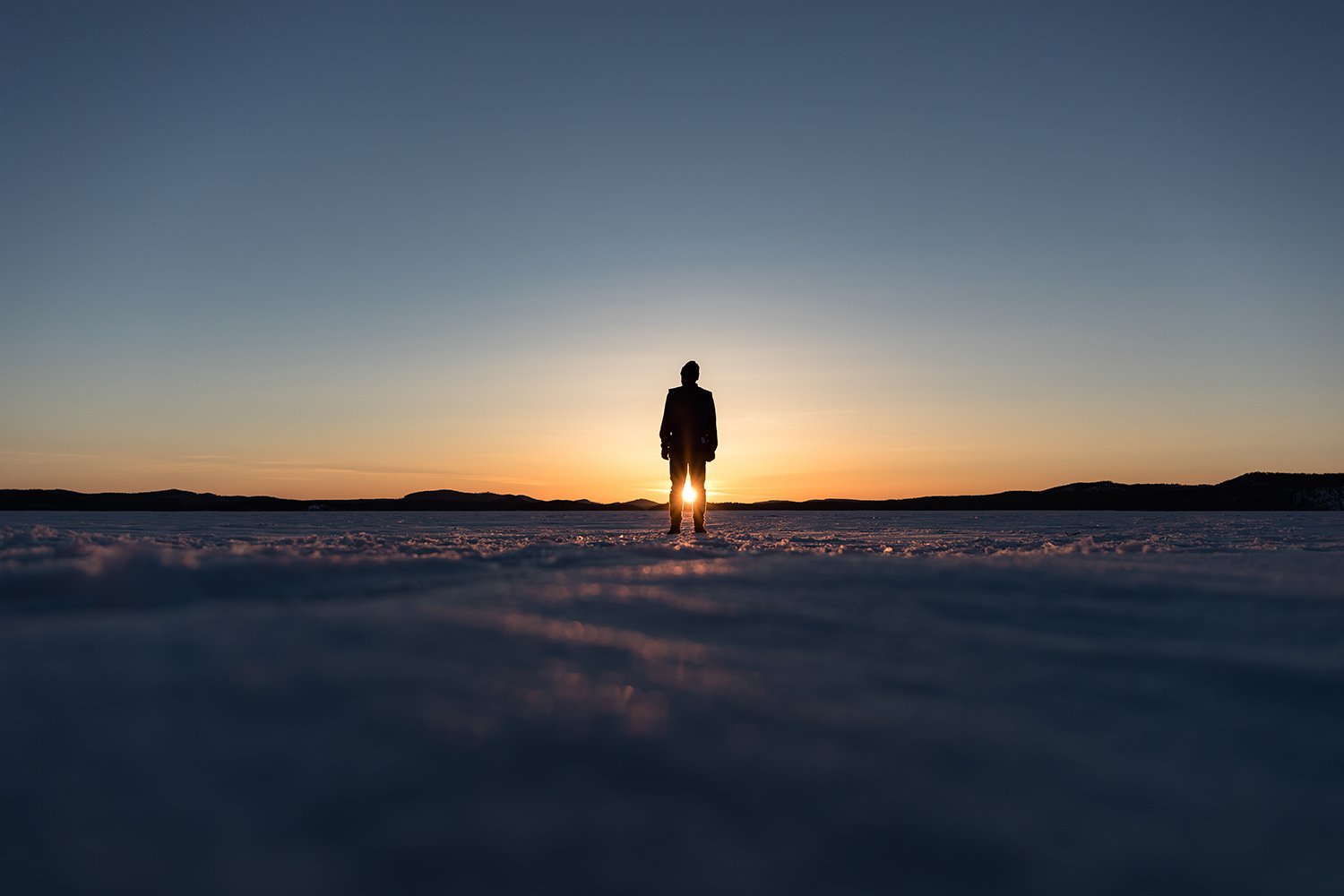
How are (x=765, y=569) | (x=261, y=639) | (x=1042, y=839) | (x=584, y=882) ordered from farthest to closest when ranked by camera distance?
(x=765, y=569) → (x=261, y=639) → (x=1042, y=839) → (x=584, y=882)

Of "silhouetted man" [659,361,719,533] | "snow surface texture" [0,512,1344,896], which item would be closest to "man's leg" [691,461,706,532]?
"silhouetted man" [659,361,719,533]

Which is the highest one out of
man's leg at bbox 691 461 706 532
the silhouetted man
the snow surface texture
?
the silhouetted man

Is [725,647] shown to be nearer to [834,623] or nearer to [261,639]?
[834,623]

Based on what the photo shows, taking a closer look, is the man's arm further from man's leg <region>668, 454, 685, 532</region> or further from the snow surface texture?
the snow surface texture

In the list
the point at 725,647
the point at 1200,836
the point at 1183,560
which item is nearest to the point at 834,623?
the point at 725,647

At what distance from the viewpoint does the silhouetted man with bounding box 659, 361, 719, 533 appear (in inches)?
433

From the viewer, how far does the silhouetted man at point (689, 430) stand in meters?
11.0

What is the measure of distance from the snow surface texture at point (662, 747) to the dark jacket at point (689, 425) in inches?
311

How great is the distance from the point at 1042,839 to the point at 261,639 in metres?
2.16

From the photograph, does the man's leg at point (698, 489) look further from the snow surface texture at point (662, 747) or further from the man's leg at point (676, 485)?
the snow surface texture at point (662, 747)

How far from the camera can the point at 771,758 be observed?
1.49m

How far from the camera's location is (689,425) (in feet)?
36.2

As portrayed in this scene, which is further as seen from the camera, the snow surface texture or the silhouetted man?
the silhouetted man

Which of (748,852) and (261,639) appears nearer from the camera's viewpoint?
(748,852)
